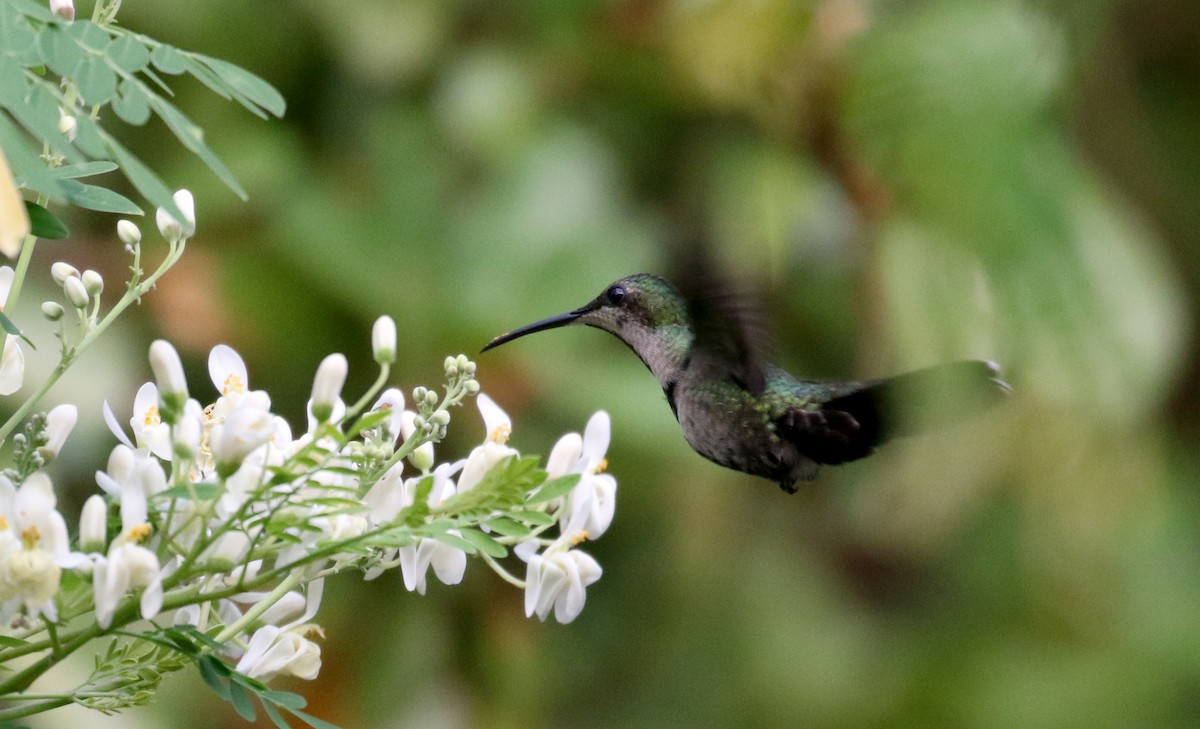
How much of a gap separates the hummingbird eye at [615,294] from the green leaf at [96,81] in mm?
632

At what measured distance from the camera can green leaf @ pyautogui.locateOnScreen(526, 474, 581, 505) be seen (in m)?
0.85

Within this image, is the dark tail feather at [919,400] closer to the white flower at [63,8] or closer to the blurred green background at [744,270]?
the blurred green background at [744,270]

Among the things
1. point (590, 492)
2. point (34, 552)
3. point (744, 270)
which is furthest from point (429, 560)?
point (744, 270)

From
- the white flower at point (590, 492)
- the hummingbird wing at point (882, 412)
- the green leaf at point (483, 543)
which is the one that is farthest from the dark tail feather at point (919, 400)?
the green leaf at point (483, 543)

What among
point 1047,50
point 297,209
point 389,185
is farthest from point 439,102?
point 1047,50

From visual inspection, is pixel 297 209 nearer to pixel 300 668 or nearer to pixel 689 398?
pixel 689 398

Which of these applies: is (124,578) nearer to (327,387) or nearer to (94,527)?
(94,527)

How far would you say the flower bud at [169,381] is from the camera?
76 cm

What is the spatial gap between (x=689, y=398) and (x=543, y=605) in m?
0.40

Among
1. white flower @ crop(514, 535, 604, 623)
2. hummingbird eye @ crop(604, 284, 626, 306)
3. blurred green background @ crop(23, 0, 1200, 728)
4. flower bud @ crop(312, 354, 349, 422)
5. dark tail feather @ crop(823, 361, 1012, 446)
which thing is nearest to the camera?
flower bud @ crop(312, 354, 349, 422)

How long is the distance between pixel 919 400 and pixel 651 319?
0.27 meters

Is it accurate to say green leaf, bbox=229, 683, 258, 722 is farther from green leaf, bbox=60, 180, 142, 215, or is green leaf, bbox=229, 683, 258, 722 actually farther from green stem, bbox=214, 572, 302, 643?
green leaf, bbox=60, 180, 142, 215

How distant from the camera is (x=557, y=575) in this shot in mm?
901

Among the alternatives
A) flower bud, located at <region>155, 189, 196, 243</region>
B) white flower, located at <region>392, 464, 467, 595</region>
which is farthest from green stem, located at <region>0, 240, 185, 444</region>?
white flower, located at <region>392, 464, 467, 595</region>
